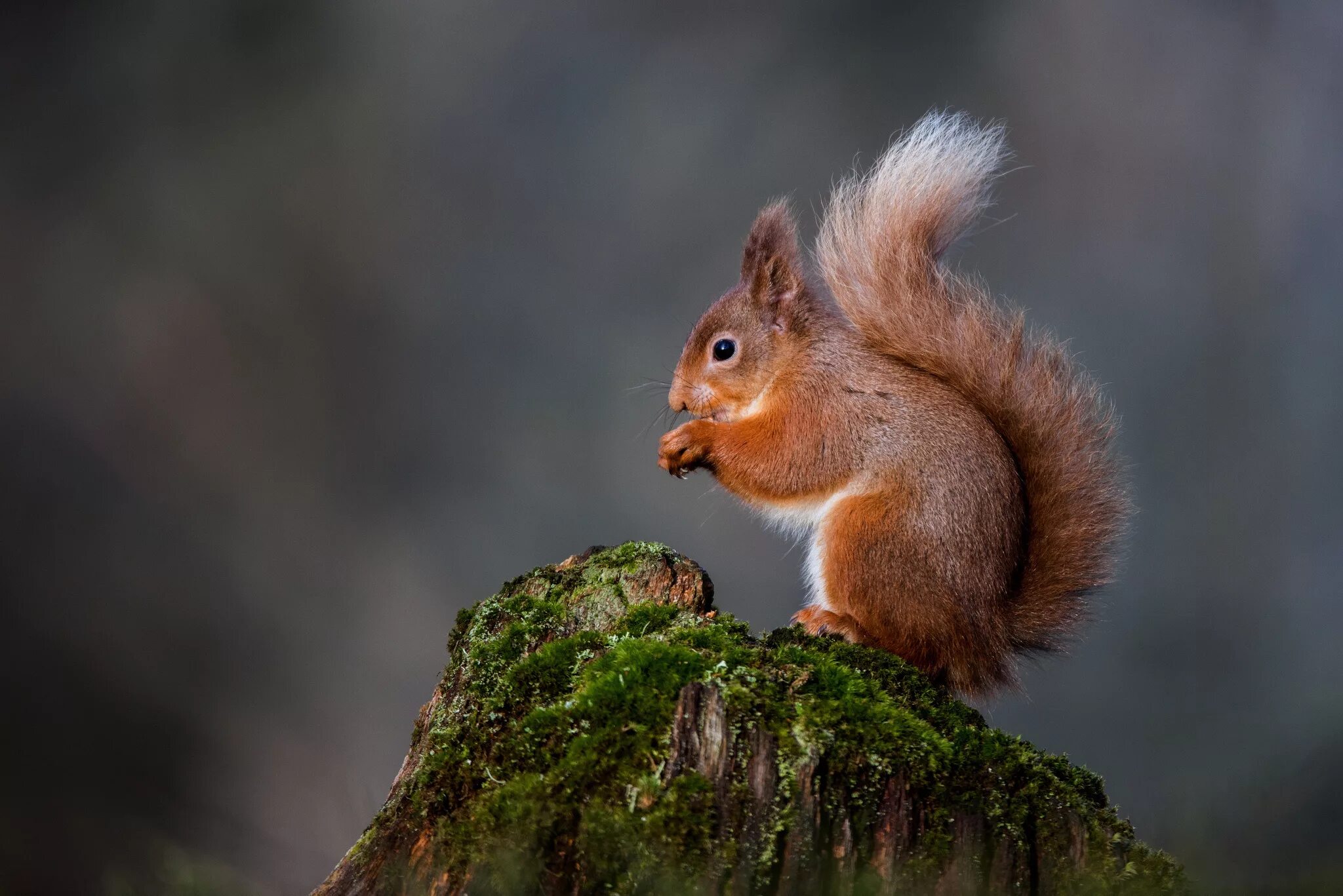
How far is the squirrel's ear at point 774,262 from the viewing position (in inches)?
115

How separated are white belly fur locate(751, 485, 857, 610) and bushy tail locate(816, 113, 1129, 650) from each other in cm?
44

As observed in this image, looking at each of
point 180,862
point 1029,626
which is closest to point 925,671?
point 1029,626

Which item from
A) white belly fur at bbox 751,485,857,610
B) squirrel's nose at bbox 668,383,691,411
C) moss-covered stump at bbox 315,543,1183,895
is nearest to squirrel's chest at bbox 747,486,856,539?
white belly fur at bbox 751,485,857,610

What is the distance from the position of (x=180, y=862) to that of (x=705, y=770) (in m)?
0.76

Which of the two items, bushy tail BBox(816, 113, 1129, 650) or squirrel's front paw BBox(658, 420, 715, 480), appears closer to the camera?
bushy tail BBox(816, 113, 1129, 650)

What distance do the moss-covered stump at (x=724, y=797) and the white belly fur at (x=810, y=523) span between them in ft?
2.36

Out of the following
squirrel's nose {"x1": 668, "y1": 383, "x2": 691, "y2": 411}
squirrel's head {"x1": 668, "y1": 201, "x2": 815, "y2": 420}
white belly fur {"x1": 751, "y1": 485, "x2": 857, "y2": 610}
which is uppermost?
squirrel's head {"x1": 668, "y1": 201, "x2": 815, "y2": 420}

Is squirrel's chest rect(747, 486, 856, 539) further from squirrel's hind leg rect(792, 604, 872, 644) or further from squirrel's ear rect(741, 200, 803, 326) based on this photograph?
squirrel's ear rect(741, 200, 803, 326)

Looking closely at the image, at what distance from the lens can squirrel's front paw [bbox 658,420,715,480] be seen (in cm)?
277

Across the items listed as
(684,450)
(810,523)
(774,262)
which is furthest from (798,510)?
(774,262)

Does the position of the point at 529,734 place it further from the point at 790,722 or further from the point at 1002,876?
the point at 1002,876

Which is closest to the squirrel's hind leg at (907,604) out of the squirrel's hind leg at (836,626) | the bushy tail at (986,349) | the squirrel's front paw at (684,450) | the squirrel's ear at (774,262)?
the squirrel's hind leg at (836,626)

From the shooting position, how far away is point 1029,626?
243 centimetres

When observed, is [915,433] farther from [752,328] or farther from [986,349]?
[752,328]
